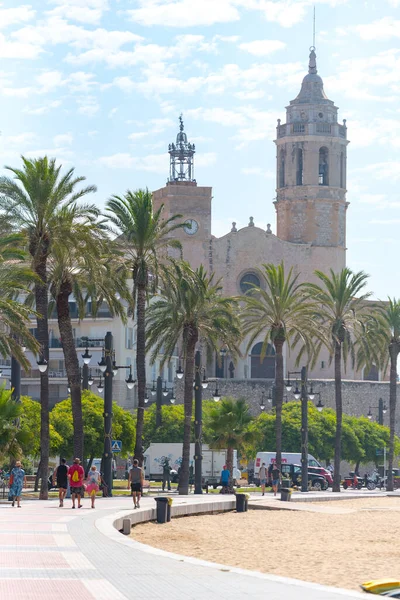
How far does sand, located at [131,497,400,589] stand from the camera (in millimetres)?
21172

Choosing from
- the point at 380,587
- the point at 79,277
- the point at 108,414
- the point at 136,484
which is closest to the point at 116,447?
the point at 108,414

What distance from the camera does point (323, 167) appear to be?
10900cm

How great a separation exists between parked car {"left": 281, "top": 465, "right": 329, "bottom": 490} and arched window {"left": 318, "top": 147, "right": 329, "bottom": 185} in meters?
44.6

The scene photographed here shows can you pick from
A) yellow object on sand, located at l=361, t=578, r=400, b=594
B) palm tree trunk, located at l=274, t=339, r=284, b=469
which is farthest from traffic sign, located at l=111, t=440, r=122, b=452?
yellow object on sand, located at l=361, t=578, r=400, b=594

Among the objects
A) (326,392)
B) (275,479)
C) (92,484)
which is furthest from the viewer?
(326,392)

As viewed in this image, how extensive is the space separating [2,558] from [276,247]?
292ft

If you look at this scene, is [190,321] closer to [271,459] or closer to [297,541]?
[271,459]

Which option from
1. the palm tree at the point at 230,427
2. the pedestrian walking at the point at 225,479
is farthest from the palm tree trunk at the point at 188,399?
the palm tree at the point at 230,427

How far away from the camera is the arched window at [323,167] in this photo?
108375 millimetres

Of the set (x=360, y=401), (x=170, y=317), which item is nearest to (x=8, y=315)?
(x=170, y=317)

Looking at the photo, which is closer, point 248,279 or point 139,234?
point 139,234

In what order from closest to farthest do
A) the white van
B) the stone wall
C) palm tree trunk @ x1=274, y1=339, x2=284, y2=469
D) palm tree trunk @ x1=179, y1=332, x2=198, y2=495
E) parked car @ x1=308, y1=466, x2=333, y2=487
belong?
palm tree trunk @ x1=179, y1=332, x2=198, y2=495
palm tree trunk @ x1=274, y1=339, x2=284, y2=469
the white van
parked car @ x1=308, y1=466, x2=333, y2=487
the stone wall

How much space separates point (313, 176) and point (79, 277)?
6690 cm

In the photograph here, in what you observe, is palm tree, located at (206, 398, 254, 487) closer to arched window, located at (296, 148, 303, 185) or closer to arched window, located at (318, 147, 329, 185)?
arched window, located at (296, 148, 303, 185)
